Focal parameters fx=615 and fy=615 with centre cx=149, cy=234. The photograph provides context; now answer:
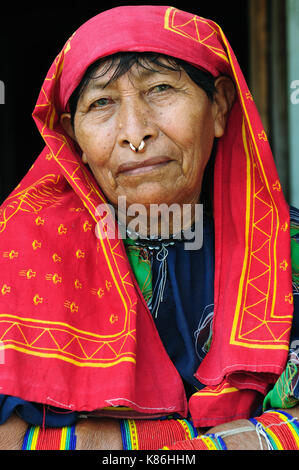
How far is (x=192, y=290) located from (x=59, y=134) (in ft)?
2.29

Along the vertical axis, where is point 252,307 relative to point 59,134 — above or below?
below

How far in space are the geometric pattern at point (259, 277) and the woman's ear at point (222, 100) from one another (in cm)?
11

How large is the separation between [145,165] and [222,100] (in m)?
0.41

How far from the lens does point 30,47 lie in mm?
5730

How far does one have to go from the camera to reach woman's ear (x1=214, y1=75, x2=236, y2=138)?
204cm

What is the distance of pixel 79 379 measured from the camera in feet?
5.59

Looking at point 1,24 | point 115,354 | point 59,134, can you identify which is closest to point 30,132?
point 1,24

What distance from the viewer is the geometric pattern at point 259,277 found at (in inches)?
68.2

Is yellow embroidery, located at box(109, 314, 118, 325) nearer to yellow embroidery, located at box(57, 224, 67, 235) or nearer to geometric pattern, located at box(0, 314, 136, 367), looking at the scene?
geometric pattern, located at box(0, 314, 136, 367)

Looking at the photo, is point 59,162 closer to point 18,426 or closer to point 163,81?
point 163,81

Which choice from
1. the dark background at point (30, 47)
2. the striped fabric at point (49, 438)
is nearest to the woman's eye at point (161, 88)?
the striped fabric at point (49, 438)

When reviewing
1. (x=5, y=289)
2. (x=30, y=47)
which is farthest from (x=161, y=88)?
(x=30, y=47)

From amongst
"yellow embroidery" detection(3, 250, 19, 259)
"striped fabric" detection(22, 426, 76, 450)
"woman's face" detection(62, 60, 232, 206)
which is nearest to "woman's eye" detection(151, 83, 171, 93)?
"woman's face" detection(62, 60, 232, 206)

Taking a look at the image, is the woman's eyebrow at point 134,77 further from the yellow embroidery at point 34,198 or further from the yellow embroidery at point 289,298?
the yellow embroidery at point 289,298
